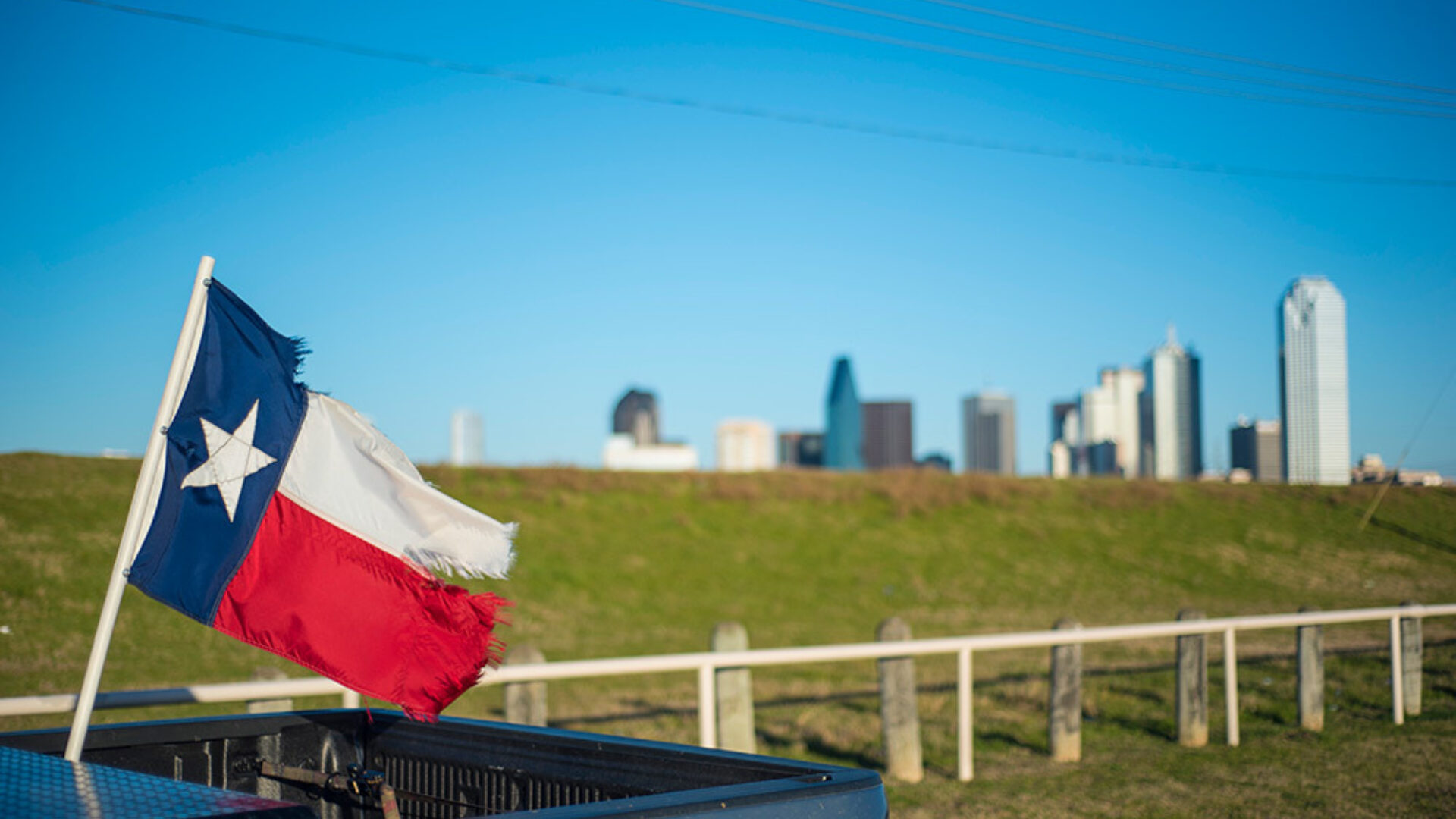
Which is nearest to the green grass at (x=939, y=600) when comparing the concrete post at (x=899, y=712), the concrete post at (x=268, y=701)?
the concrete post at (x=899, y=712)

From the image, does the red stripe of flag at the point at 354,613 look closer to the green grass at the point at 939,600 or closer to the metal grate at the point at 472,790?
the metal grate at the point at 472,790

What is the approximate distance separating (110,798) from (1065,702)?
24.0 feet

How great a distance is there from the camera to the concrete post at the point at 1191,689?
899 centimetres

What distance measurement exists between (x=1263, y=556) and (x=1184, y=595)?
637 centimetres

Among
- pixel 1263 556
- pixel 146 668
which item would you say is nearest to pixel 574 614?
pixel 146 668

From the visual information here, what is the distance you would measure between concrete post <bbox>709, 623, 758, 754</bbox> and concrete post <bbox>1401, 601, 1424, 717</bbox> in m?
6.61

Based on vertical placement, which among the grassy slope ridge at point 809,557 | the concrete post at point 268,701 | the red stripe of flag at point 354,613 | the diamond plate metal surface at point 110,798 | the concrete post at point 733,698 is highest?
the red stripe of flag at point 354,613

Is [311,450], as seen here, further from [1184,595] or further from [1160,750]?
[1184,595]

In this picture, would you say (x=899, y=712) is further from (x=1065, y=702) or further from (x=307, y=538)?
(x=307, y=538)

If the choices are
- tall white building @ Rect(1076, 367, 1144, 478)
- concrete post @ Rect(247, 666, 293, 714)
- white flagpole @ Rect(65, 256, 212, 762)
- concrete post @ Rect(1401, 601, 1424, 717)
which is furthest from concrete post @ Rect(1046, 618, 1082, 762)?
tall white building @ Rect(1076, 367, 1144, 478)

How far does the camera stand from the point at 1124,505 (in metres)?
42.2

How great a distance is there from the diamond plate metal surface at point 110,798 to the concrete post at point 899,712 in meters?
5.88

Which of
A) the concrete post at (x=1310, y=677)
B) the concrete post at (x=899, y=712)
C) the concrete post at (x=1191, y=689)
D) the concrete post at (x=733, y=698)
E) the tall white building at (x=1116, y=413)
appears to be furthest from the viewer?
the tall white building at (x=1116, y=413)

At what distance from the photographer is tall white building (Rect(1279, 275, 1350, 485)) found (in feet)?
48.3
